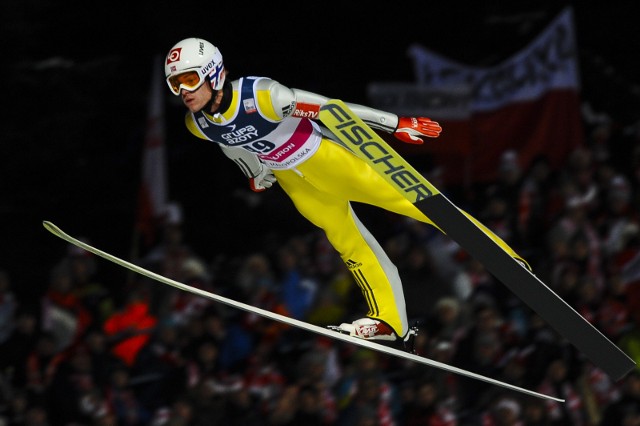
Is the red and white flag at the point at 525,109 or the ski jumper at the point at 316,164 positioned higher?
the red and white flag at the point at 525,109

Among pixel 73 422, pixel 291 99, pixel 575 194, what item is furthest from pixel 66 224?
pixel 291 99

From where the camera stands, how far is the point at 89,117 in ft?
33.5

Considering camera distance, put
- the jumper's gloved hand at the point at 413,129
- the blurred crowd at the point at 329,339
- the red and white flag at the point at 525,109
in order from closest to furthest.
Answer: the jumper's gloved hand at the point at 413,129, the blurred crowd at the point at 329,339, the red and white flag at the point at 525,109

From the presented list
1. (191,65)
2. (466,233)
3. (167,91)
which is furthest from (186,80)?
(167,91)

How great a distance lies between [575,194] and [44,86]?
3.66 meters

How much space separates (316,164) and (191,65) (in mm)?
791

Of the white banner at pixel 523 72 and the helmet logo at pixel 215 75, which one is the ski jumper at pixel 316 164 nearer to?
the helmet logo at pixel 215 75

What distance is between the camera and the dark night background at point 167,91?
10.1 m

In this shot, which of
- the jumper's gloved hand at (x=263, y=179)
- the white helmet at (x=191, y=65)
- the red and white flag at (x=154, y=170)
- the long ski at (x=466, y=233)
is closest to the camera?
the white helmet at (x=191, y=65)

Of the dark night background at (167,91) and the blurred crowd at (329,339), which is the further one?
the dark night background at (167,91)

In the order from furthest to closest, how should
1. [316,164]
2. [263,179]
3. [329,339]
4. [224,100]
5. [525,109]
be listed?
1. [525,109]
2. [329,339]
3. [263,179]
4. [316,164]
5. [224,100]

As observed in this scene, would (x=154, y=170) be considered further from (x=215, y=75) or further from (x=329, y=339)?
(x=215, y=75)

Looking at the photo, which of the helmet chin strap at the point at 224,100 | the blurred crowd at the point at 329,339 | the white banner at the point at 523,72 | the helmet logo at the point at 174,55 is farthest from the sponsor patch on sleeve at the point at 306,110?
the white banner at the point at 523,72

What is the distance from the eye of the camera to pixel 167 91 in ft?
38.1
